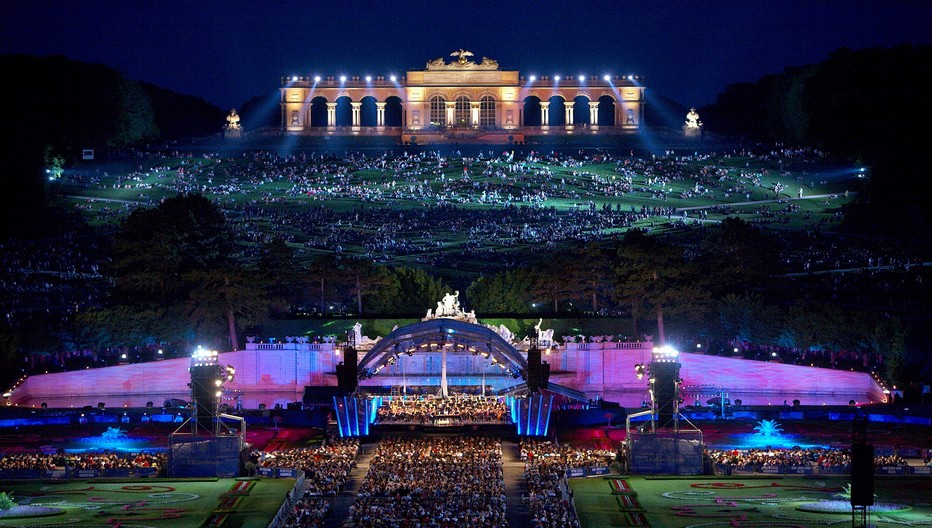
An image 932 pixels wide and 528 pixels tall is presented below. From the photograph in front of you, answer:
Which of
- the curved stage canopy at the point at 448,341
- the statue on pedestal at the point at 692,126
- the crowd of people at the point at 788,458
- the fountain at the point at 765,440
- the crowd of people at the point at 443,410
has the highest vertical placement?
the statue on pedestal at the point at 692,126

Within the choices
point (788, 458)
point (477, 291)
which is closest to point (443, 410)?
point (788, 458)

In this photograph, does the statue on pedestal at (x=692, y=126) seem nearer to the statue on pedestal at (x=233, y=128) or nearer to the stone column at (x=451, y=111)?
the stone column at (x=451, y=111)

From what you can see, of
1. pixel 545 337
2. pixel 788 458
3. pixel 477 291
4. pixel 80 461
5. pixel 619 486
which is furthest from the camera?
pixel 477 291

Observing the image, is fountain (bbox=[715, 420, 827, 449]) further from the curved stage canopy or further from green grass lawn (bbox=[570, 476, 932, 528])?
the curved stage canopy

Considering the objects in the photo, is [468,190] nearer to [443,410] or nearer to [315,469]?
[443,410]

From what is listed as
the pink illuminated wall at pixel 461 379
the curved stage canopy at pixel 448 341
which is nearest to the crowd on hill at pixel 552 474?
the curved stage canopy at pixel 448 341
